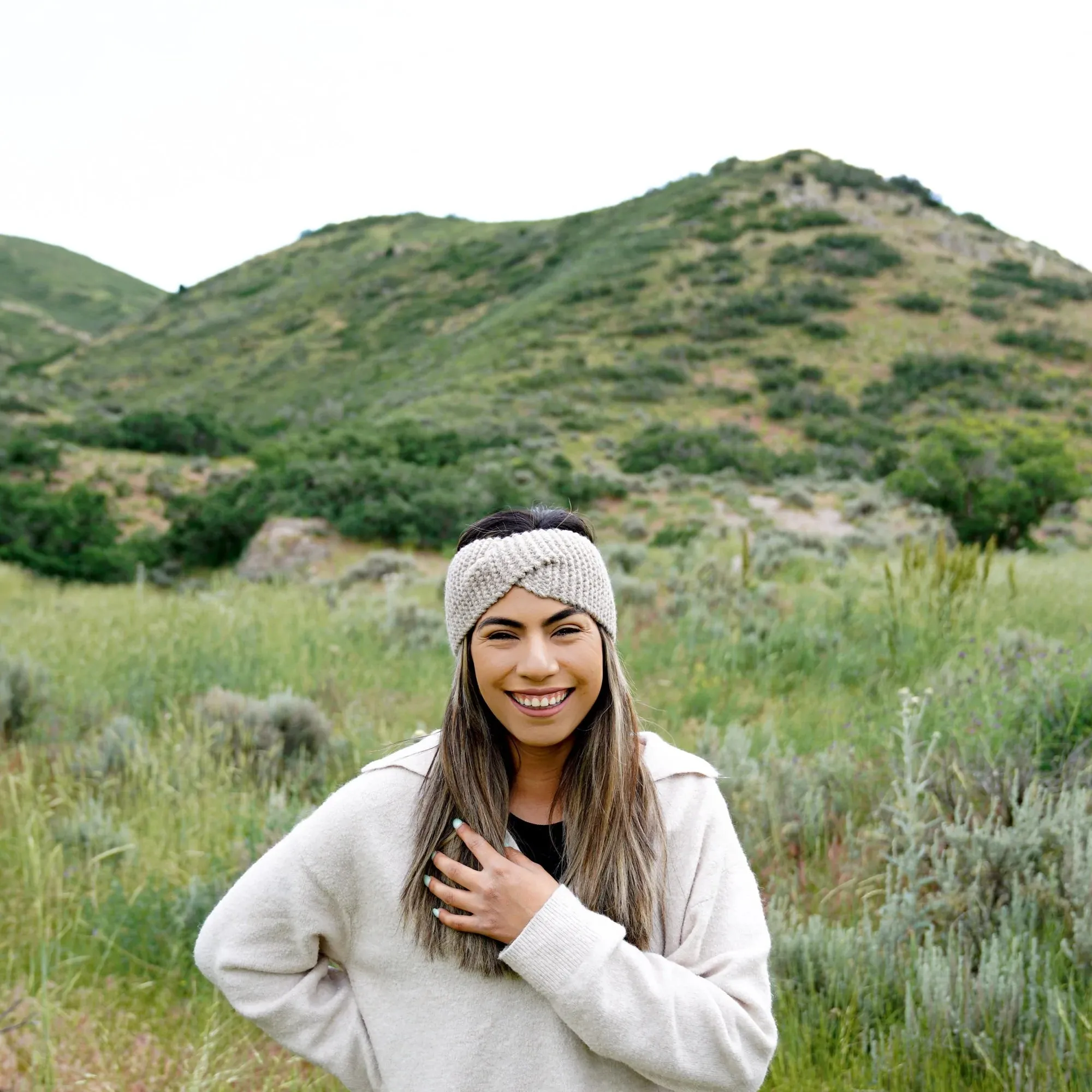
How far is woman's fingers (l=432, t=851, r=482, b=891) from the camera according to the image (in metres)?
1.39

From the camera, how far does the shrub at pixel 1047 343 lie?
30.5 metres

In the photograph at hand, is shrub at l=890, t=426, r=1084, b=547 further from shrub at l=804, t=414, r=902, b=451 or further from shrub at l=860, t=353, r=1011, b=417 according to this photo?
shrub at l=860, t=353, r=1011, b=417

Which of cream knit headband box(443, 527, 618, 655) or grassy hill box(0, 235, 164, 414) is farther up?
grassy hill box(0, 235, 164, 414)

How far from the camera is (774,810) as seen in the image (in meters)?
3.27

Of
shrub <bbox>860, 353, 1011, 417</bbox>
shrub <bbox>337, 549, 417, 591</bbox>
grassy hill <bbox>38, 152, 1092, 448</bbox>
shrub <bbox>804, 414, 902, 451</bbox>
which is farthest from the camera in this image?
grassy hill <bbox>38, 152, 1092, 448</bbox>

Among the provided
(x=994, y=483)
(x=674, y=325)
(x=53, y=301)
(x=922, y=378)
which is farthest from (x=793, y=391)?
(x=53, y=301)

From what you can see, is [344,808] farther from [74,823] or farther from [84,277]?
[84,277]

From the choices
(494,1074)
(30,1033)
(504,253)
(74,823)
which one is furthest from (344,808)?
(504,253)

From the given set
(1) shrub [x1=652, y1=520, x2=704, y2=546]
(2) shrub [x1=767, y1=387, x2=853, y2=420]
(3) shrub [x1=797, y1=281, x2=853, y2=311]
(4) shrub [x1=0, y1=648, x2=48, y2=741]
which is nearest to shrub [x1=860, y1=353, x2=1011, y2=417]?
(2) shrub [x1=767, y1=387, x2=853, y2=420]

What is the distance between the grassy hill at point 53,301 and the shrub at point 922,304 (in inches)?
1469

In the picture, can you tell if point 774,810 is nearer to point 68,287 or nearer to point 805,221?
point 805,221

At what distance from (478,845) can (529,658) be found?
0.29m

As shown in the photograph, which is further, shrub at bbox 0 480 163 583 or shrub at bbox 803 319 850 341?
shrub at bbox 803 319 850 341

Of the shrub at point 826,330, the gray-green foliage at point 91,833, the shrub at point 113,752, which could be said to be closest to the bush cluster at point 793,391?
the shrub at point 826,330
